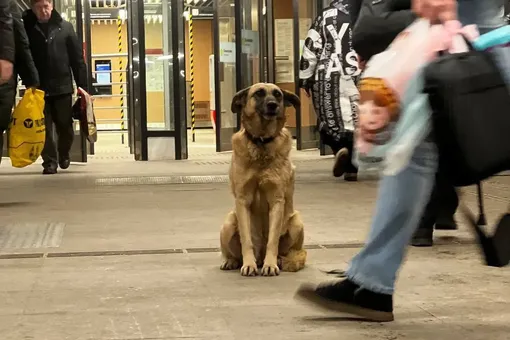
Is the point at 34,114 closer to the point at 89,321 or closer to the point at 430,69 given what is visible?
the point at 89,321

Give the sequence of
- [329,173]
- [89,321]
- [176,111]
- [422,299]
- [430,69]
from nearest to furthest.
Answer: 1. [430,69]
2. [89,321]
3. [422,299]
4. [329,173]
5. [176,111]

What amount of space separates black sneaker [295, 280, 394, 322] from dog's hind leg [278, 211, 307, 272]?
3.67ft

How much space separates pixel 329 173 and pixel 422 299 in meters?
5.89

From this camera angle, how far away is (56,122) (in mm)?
10062

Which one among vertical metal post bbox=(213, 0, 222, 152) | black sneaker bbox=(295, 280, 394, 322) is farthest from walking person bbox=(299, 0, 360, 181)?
vertical metal post bbox=(213, 0, 222, 152)

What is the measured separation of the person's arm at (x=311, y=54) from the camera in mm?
8203

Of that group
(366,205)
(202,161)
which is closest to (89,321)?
(366,205)

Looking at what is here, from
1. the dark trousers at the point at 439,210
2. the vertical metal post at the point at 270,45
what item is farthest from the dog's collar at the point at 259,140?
the vertical metal post at the point at 270,45

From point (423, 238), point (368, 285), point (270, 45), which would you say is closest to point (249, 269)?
point (423, 238)

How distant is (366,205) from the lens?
255 inches

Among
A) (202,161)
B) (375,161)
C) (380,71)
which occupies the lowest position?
(202,161)

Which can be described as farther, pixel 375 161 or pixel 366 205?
pixel 366 205

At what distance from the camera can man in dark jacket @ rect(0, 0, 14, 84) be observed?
5.59 meters

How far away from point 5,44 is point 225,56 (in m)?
8.71
